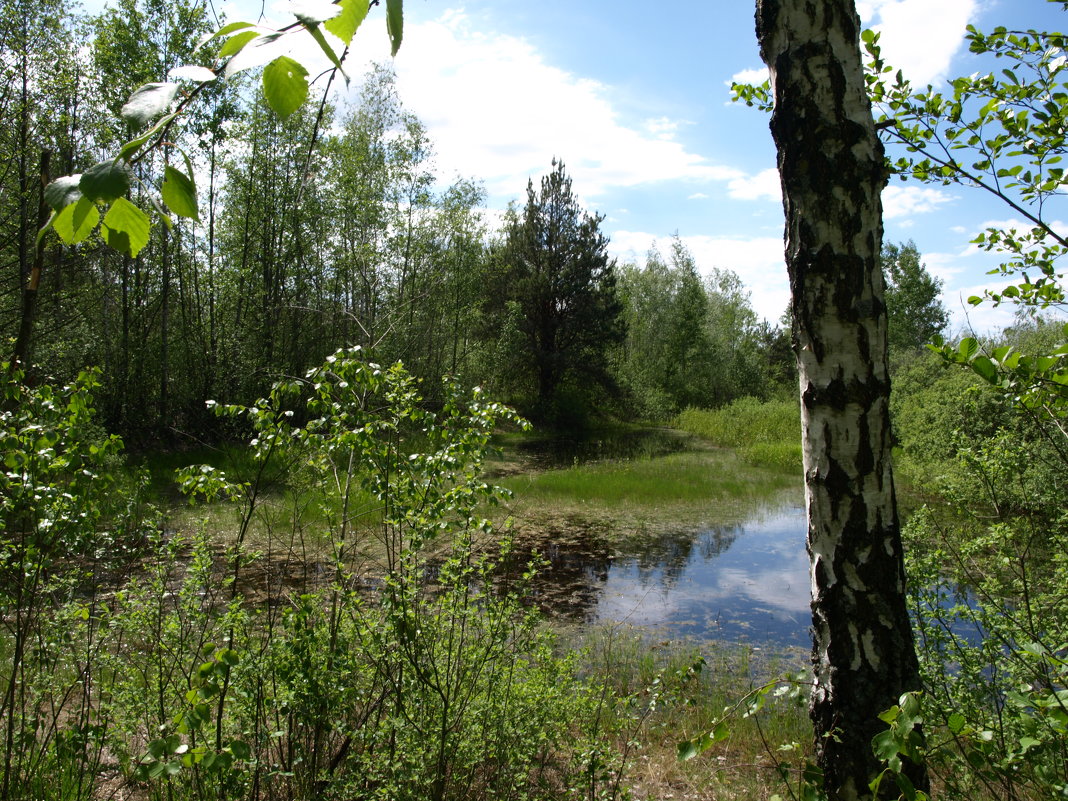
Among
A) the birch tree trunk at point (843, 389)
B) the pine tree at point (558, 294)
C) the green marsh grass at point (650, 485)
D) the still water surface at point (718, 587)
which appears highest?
the pine tree at point (558, 294)

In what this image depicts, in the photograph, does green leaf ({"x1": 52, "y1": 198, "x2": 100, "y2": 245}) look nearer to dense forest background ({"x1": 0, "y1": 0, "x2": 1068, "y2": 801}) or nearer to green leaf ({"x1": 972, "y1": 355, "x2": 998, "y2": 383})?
dense forest background ({"x1": 0, "y1": 0, "x2": 1068, "y2": 801})

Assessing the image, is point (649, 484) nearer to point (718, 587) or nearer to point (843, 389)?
point (718, 587)

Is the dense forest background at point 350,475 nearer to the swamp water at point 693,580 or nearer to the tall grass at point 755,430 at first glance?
the tall grass at point 755,430

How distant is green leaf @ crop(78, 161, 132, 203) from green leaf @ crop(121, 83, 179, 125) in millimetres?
45

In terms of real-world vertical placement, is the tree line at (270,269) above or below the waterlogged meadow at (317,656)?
above

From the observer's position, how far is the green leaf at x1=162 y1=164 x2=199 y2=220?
0.53 m

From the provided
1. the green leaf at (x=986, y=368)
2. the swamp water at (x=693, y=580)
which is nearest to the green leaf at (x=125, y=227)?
the green leaf at (x=986, y=368)

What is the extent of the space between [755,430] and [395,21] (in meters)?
23.9

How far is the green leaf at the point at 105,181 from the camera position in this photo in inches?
→ 18.9

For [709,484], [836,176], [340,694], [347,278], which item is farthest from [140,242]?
[347,278]

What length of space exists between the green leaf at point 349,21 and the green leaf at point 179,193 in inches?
7.2

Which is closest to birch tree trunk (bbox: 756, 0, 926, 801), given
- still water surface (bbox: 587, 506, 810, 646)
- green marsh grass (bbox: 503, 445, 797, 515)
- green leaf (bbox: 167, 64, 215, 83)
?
green leaf (bbox: 167, 64, 215, 83)

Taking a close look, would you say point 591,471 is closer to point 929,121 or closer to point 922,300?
point 929,121

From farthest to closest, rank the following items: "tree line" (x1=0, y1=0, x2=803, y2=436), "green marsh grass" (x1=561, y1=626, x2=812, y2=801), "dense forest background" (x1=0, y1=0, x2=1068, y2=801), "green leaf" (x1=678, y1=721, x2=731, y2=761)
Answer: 1. "tree line" (x1=0, y1=0, x2=803, y2=436)
2. "green marsh grass" (x1=561, y1=626, x2=812, y2=801)
3. "dense forest background" (x1=0, y1=0, x2=1068, y2=801)
4. "green leaf" (x1=678, y1=721, x2=731, y2=761)
